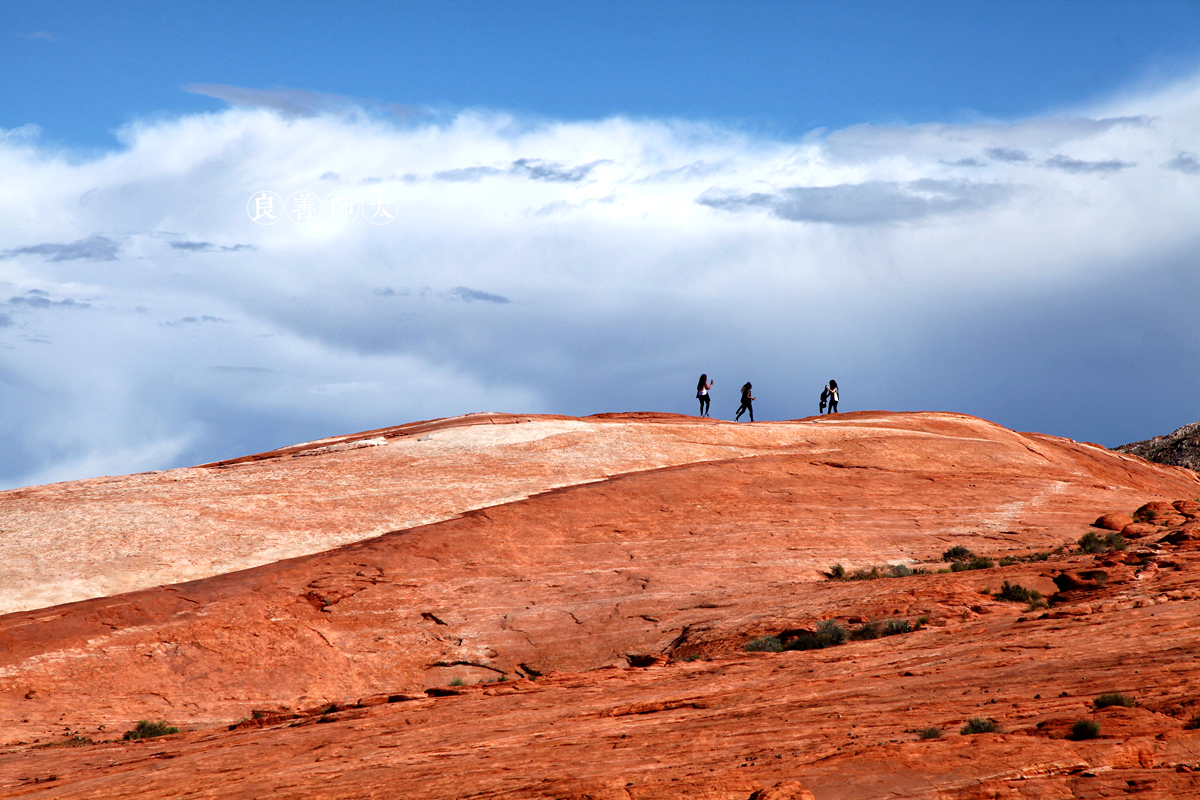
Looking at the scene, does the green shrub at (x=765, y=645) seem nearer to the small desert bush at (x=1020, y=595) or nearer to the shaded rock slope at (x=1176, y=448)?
the small desert bush at (x=1020, y=595)

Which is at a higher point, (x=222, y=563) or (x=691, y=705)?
(x=222, y=563)

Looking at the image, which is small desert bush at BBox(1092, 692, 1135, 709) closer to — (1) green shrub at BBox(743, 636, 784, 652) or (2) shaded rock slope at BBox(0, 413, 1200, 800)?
(2) shaded rock slope at BBox(0, 413, 1200, 800)

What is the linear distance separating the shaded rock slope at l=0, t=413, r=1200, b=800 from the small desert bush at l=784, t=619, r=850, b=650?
0.06 m

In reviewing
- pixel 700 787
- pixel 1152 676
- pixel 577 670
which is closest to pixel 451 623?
pixel 577 670

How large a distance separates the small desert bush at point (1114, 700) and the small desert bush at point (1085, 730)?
909mm

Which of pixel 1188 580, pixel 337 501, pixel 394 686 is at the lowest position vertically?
pixel 394 686

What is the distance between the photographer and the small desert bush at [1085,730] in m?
10.9

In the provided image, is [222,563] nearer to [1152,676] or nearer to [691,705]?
[691,705]

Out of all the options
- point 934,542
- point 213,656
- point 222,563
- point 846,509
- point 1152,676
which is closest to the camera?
point 1152,676

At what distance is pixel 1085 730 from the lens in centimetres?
1091

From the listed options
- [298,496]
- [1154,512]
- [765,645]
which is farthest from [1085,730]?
[298,496]

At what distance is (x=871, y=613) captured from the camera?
1980 cm

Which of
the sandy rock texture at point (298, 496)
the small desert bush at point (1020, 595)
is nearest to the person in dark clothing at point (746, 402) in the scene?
the sandy rock texture at point (298, 496)

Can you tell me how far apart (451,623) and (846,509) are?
1385cm
